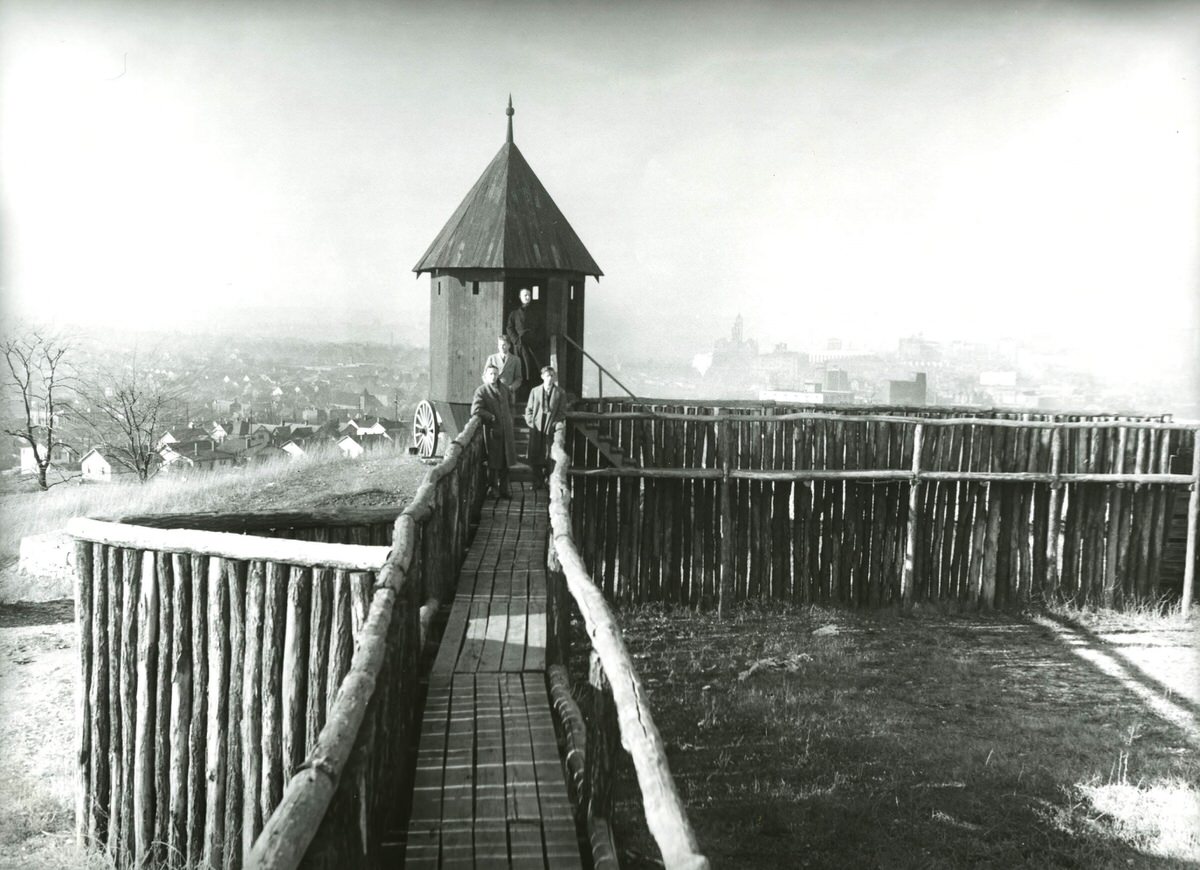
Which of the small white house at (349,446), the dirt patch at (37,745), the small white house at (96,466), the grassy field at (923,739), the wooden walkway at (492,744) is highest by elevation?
the wooden walkway at (492,744)

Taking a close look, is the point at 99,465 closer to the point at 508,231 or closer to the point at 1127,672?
the point at 508,231

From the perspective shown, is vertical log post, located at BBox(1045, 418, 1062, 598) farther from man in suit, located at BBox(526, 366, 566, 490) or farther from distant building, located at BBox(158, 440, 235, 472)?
distant building, located at BBox(158, 440, 235, 472)

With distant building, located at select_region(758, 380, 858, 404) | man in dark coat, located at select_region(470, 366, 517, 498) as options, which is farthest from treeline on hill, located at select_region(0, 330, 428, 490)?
distant building, located at select_region(758, 380, 858, 404)

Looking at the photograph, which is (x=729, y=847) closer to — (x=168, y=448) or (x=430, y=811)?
(x=430, y=811)

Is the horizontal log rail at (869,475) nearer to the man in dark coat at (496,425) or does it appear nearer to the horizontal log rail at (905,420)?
the horizontal log rail at (905,420)

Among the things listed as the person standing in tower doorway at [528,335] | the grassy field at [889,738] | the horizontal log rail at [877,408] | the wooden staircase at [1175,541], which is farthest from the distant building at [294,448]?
the wooden staircase at [1175,541]

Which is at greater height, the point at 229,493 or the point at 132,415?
the point at 132,415

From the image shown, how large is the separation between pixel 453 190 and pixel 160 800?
54.5 m

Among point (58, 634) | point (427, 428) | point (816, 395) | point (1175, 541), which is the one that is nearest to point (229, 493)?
point (427, 428)

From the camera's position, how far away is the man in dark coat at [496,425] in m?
11.1

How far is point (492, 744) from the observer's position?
5.14 metres

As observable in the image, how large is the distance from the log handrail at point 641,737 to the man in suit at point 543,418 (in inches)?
239

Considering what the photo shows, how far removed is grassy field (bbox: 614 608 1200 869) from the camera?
24.1 feet

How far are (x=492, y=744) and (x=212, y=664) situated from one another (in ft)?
7.51
